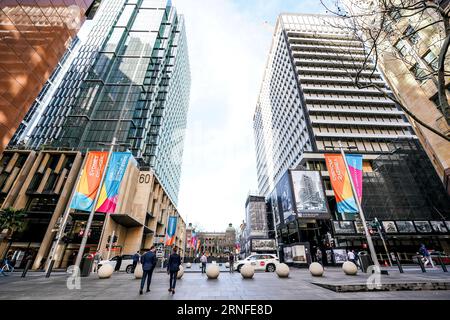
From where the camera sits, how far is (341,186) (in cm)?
1667

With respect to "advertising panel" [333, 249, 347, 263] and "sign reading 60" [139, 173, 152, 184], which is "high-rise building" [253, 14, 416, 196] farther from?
"sign reading 60" [139, 173, 152, 184]

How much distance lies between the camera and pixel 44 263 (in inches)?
1099

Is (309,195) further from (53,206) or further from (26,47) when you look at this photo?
(53,206)

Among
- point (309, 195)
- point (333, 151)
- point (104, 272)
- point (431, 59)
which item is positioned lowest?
point (104, 272)

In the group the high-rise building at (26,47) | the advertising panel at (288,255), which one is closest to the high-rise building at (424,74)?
the advertising panel at (288,255)

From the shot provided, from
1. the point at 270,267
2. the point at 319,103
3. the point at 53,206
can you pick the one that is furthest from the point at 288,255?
the point at 319,103

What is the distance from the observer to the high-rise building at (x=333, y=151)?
1292 inches

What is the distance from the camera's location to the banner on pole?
16.0 m

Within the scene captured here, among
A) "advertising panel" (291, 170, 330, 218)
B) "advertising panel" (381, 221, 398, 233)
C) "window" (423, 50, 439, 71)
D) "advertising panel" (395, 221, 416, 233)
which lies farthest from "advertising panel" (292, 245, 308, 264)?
"window" (423, 50, 439, 71)

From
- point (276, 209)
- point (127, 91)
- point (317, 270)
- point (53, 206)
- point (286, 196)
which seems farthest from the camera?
point (127, 91)

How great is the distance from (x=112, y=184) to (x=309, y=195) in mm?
29493

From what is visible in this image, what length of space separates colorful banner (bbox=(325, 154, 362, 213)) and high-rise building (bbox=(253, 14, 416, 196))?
2561 centimetres
